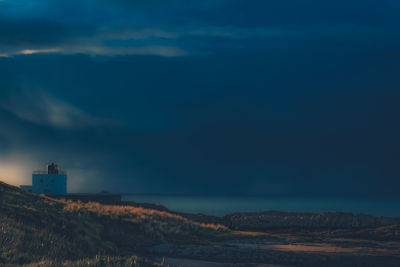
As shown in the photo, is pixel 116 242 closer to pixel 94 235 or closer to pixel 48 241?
pixel 94 235

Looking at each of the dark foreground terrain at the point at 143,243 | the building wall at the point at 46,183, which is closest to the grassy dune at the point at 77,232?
the dark foreground terrain at the point at 143,243

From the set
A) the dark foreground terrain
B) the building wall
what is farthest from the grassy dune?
the building wall

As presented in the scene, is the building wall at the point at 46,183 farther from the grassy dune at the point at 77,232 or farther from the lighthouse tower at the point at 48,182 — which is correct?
the grassy dune at the point at 77,232

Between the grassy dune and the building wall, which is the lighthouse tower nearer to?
the building wall

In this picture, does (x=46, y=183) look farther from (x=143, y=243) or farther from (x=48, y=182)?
(x=143, y=243)

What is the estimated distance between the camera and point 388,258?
2730 cm

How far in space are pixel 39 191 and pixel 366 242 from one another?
191ft

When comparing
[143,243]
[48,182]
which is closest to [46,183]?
[48,182]

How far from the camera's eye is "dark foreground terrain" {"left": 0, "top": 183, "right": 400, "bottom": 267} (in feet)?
68.2

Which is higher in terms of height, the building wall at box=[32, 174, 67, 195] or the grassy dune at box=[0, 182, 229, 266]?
the building wall at box=[32, 174, 67, 195]

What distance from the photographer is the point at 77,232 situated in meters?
29.7

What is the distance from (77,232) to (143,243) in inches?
219

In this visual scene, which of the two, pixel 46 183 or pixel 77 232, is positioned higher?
pixel 46 183

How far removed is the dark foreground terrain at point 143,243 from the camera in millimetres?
20781
